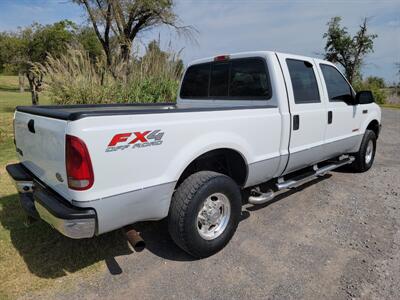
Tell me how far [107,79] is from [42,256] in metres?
5.21

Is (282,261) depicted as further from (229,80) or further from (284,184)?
(229,80)

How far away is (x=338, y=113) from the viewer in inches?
177

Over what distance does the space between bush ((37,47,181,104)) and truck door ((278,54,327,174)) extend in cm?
416

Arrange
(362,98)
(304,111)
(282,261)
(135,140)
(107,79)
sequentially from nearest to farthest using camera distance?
1. (135,140)
2. (282,261)
3. (304,111)
4. (362,98)
5. (107,79)

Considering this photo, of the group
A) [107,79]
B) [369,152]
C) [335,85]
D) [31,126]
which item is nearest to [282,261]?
[31,126]

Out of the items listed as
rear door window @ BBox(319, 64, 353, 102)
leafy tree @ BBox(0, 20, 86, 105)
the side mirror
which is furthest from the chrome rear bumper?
leafy tree @ BBox(0, 20, 86, 105)

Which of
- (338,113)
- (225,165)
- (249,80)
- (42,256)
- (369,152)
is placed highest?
Answer: (249,80)

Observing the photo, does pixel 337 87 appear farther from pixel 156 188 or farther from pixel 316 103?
pixel 156 188

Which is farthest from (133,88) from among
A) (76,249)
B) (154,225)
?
(76,249)

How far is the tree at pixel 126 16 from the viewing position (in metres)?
13.2

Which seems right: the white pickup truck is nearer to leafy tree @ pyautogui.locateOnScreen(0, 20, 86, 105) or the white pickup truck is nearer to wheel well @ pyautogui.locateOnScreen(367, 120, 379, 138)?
wheel well @ pyautogui.locateOnScreen(367, 120, 379, 138)

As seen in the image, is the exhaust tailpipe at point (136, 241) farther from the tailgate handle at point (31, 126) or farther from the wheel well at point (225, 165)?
the tailgate handle at point (31, 126)

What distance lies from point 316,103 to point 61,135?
123 inches

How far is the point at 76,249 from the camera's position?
124 inches
